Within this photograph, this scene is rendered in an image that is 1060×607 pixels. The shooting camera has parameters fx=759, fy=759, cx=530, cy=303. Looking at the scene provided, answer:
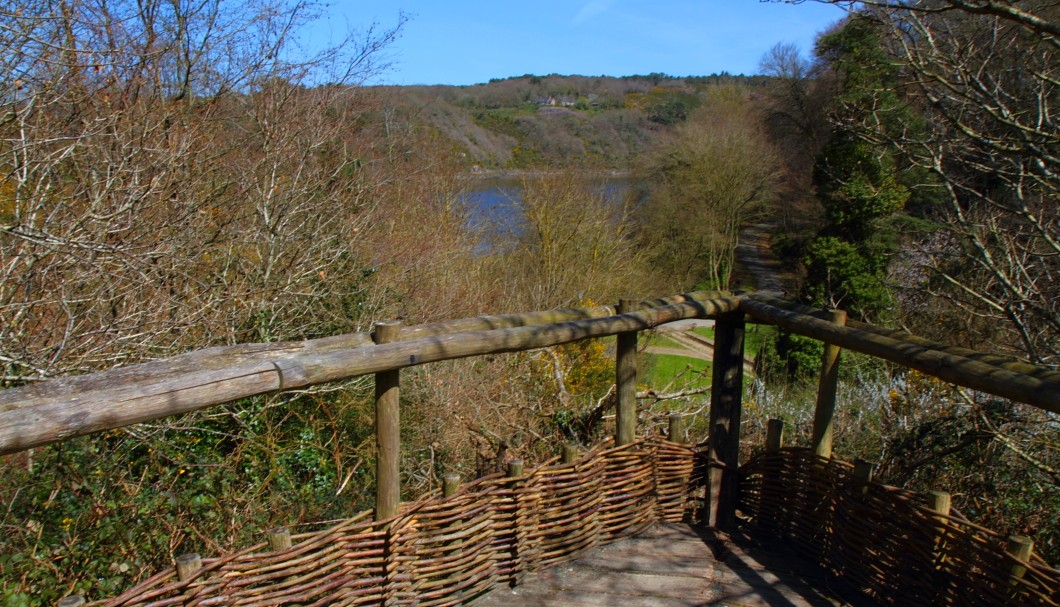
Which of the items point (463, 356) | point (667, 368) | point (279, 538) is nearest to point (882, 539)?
point (463, 356)

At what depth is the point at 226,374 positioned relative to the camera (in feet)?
6.74

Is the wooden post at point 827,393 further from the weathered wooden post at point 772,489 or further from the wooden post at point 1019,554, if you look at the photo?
the wooden post at point 1019,554

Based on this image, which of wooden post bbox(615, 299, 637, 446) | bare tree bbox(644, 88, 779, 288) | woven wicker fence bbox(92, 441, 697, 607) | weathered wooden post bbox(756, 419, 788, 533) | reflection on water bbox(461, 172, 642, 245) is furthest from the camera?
bare tree bbox(644, 88, 779, 288)

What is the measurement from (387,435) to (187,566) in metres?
0.71

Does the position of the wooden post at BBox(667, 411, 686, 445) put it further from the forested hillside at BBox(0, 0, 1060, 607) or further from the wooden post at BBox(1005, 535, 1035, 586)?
the wooden post at BBox(1005, 535, 1035, 586)

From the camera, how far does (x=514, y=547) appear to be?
295cm

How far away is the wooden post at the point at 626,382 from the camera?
3344mm

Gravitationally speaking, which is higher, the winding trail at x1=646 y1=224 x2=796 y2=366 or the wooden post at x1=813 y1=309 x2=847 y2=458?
the wooden post at x1=813 y1=309 x2=847 y2=458

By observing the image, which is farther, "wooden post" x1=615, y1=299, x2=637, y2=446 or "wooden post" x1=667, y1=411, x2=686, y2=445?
"wooden post" x1=667, y1=411, x2=686, y2=445

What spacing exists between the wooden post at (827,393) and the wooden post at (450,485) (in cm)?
151

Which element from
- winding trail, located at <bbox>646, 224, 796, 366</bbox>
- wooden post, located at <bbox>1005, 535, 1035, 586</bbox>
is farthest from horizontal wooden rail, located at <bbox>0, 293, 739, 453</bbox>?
winding trail, located at <bbox>646, 224, 796, 366</bbox>

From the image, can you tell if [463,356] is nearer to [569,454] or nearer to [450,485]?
[450,485]

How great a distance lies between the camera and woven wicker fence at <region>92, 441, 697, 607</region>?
7.18 ft

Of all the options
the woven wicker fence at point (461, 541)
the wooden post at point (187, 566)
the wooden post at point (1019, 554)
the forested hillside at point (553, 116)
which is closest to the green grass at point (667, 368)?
the forested hillside at point (553, 116)
